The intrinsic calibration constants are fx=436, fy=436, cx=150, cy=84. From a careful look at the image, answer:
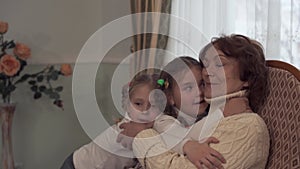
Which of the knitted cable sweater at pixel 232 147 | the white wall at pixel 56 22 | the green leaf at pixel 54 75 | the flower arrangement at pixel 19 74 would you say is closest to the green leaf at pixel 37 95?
the flower arrangement at pixel 19 74

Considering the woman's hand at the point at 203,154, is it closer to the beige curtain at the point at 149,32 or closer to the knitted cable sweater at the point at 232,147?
the knitted cable sweater at the point at 232,147

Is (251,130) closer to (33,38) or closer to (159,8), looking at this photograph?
(159,8)

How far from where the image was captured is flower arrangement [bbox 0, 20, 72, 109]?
8.66 feet

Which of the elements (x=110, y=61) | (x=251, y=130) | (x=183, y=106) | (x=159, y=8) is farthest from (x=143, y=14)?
(x=251, y=130)

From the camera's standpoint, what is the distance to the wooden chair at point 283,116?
4.42 feet

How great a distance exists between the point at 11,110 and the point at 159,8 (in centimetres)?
113

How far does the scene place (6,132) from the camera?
276cm

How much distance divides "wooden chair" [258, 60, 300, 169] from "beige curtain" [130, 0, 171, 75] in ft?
3.90

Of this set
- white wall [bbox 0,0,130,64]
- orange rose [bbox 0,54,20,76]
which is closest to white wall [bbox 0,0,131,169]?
white wall [bbox 0,0,130,64]

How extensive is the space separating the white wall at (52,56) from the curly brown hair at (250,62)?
5.25ft

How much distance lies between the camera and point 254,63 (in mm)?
1474

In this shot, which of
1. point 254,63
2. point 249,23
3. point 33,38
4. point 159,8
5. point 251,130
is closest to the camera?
point 251,130

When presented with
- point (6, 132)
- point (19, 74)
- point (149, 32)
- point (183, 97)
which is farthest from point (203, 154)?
point (19, 74)

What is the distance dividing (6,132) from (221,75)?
176cm
